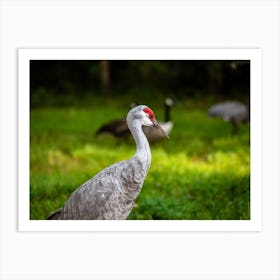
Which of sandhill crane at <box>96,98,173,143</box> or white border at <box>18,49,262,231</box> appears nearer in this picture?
white border at <box>18,49,262,231</box>

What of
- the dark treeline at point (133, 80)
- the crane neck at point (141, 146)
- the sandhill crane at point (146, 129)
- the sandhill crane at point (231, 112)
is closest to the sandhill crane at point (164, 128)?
the sandhill crane at point (146, 129)

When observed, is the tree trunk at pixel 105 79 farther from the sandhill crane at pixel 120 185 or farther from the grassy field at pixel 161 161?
the sandhill crane at pixel 120 185

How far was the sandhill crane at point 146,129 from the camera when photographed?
584 cm

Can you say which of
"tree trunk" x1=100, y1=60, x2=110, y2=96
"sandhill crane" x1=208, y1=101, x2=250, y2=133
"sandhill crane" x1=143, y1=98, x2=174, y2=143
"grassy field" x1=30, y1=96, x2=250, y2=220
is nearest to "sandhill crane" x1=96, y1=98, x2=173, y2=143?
"sandhill crane" x1=143, y1=98, x2=174, y2=143

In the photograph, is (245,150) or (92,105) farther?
(92,105)

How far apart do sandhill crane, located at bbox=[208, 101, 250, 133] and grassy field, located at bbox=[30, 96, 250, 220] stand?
0.25 ft

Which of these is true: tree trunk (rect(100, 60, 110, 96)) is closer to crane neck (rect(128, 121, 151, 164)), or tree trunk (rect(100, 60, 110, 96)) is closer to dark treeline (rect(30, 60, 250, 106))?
dark treeline (rect(30, 60, 250, 106))

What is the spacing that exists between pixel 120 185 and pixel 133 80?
2.75 meters

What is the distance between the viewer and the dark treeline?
5.65 metres
